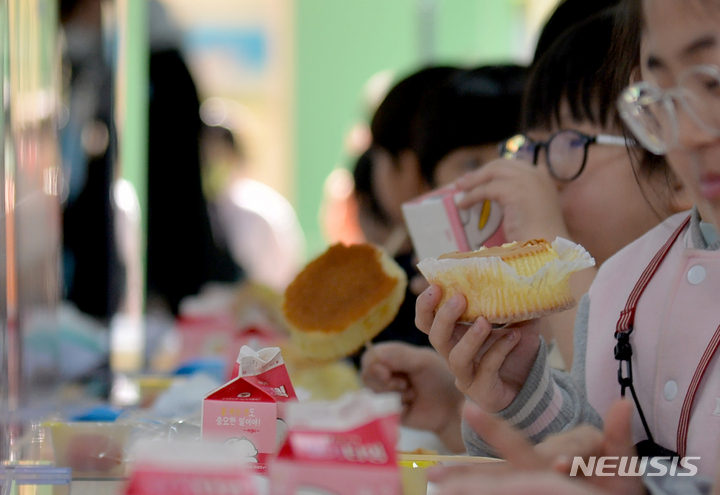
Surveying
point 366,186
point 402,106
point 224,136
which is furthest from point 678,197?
point 224,136

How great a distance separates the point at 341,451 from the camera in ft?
1.44

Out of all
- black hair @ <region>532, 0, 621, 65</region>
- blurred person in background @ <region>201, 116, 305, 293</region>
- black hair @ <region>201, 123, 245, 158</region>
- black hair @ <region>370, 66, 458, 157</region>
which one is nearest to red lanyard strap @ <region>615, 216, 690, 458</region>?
black hair @ <region>532, 0, 621, 65</region>

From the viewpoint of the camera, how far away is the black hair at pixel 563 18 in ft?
3.33

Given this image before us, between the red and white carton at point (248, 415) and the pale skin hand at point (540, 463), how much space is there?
0.16 meters

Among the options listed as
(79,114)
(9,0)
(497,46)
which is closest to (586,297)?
(9,0)

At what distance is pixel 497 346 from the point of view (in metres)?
0.72

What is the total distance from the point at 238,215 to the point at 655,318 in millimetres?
2924

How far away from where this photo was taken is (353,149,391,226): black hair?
2127 millimetres

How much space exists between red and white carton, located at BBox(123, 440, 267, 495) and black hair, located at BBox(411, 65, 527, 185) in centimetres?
104

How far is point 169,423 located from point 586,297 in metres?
0.50

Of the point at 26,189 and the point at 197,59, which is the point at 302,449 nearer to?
the point at 26,189

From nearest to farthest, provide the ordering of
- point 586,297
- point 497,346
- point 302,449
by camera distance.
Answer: point 302,449 → point 497,346 → point 586,297

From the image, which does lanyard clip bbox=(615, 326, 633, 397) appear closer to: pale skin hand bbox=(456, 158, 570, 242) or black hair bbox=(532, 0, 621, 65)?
pale skin hand bbox=(456, 158, 570, 242)

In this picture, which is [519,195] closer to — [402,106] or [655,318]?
[655,318]
